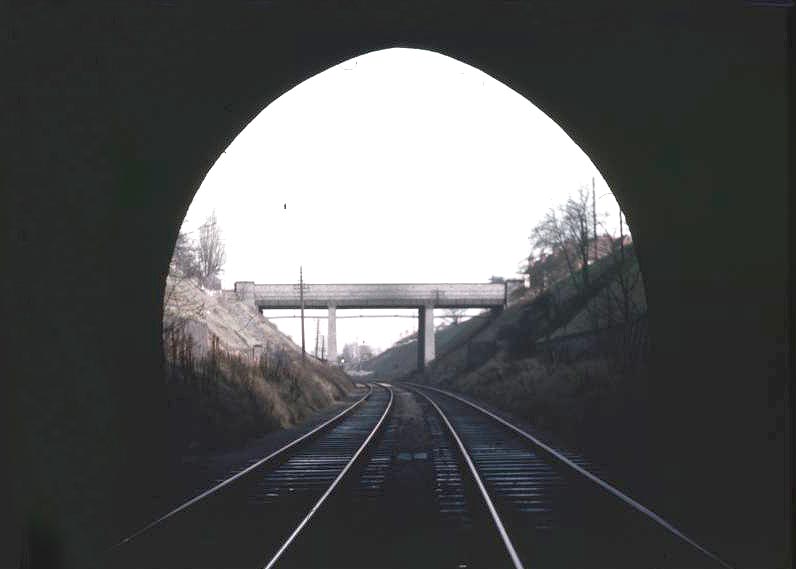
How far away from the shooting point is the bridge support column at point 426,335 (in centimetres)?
6881

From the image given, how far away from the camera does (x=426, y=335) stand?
71.4 m

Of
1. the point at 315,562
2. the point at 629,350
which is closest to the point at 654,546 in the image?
the point at 315,562

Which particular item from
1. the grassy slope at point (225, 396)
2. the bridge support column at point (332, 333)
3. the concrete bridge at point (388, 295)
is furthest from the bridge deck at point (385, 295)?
the grassy slope at point (225, 396)

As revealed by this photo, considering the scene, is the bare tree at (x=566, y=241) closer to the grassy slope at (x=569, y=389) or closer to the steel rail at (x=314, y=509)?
Answer: the grassy slope at (x=569, y=389)

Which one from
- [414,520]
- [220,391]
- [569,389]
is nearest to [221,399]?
[220,391]

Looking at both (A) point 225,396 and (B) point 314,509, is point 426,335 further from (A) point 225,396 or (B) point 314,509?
(B) point 314,509

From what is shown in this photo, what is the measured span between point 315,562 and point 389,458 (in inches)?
325

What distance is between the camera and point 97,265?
9.25 m

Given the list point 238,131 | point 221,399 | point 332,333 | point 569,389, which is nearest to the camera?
point 238,131

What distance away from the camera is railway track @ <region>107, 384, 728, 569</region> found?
7.96 m

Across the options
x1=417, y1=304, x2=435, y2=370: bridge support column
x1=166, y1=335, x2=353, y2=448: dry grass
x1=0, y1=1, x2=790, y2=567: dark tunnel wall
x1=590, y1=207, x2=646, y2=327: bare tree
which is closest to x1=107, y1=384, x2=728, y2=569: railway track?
x1=0, y1=1, x2=790, y2=567: dark tunnel wall

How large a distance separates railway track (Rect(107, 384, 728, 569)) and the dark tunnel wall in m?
0.66

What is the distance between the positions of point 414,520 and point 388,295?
5738cm

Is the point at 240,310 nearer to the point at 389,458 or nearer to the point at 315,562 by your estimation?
the point at 389,458
